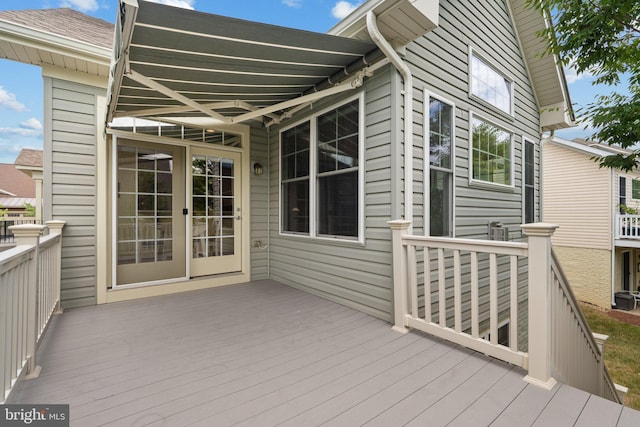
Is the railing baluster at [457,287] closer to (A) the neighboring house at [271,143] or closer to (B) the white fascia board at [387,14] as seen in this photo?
(A) the neighboring house at [271,143]

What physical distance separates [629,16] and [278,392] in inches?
233

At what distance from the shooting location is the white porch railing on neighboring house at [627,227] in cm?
908

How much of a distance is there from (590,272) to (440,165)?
401 inches

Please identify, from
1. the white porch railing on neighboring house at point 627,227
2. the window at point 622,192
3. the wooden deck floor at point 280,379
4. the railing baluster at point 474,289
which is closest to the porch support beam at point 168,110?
the wooden deck floor at point 280,379

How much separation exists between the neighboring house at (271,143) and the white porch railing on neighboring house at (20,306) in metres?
1.28

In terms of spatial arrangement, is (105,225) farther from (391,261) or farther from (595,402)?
(595,402)

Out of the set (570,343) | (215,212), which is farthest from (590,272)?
(215,212)

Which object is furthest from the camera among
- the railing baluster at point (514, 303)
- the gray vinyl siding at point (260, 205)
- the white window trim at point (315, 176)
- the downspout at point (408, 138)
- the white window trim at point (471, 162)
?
the gray vinyl siding at point (260, 205)

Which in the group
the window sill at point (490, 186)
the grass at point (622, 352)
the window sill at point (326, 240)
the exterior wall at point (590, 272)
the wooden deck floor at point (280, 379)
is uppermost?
the window sill at point (490, 186)

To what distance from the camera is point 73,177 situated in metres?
3.42

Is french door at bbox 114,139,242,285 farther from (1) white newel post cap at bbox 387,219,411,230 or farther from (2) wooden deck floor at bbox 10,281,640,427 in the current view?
(1) white newel post cap at bbox 387,219,411,230

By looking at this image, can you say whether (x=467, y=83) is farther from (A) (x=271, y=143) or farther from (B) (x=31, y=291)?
(B) (x=31, y=291)

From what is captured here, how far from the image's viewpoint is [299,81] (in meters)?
3.31

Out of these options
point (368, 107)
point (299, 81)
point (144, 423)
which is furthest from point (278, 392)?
point (299, 81)
